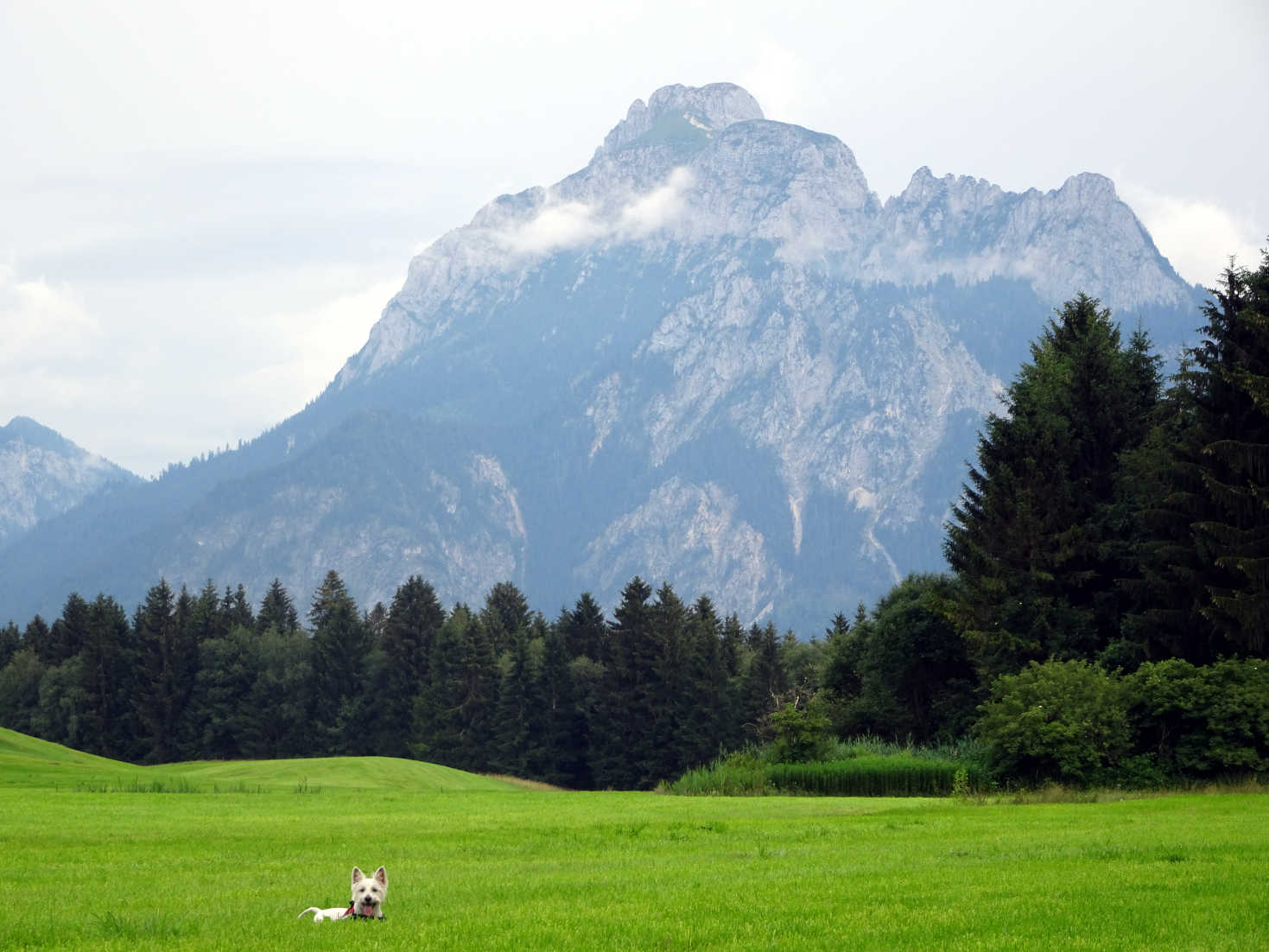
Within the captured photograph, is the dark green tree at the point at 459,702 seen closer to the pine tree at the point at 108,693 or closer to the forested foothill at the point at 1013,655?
the forested foothill at the point at 1013,655

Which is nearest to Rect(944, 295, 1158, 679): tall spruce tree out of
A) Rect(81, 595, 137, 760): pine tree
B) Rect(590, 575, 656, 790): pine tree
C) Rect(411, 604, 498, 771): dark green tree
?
Rect(590, 575, 656, 790): pine tree

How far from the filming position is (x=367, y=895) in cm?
1521

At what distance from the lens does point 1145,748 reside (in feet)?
147

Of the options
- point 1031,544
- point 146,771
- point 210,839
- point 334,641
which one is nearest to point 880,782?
point 1031,544

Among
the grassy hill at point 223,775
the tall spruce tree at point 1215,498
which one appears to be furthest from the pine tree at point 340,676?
the tall spruce tree at point 1215,498

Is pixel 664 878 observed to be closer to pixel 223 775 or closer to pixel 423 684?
pixel 223 775

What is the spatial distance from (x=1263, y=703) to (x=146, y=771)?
52897mm

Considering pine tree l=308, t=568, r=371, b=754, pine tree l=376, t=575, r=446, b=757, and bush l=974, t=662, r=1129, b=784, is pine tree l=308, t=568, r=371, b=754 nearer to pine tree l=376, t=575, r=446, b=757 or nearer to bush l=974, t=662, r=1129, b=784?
pine tree l=376, t=575, r=446, b=757

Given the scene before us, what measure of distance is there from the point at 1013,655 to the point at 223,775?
42.3 metres

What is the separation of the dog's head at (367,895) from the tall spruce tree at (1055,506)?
160 feet

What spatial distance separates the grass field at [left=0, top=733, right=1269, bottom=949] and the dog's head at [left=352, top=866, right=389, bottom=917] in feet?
0.90

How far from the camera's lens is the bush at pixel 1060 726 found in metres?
43.9

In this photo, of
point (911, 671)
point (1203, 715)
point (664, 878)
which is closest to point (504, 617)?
point (911, 671)

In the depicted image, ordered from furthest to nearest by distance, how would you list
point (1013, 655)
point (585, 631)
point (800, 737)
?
point (585, 631), point (1013, 655), point (800, 737)
